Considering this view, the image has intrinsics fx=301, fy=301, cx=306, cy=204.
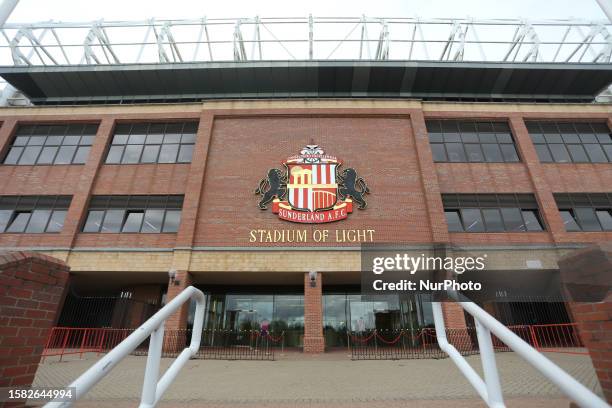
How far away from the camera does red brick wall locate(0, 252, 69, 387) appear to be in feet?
9.55

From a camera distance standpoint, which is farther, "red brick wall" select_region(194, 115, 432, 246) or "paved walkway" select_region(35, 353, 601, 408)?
"red brick wall" select_region(194, 115, 432, 246)

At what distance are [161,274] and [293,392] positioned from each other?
12900 mm

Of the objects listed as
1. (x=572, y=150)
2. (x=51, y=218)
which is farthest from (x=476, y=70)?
(x=51, y=218)

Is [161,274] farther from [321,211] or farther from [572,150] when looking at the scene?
[572,150]

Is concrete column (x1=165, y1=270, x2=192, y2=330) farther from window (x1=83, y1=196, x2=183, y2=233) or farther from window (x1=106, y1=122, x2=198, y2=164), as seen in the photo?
window (x1=106, y1=122, x2=198, y2=164)

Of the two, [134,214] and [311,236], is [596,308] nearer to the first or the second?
[311,236]

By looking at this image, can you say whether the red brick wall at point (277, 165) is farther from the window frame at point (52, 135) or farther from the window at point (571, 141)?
the window at point (571, 141)

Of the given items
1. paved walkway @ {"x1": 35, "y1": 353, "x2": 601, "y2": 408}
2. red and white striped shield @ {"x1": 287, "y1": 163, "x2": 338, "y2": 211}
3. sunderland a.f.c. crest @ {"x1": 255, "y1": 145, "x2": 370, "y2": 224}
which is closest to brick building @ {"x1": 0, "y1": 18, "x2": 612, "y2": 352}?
sunderland a.f.c. crest @ {"x1": 255, "y1": 145, "x2": 370, "y2": 224}

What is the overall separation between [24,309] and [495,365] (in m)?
4.47

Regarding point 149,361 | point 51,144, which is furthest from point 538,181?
point 51,144

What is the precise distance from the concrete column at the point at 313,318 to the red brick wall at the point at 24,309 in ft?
37.4

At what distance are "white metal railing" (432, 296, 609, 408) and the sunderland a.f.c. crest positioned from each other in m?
12.6

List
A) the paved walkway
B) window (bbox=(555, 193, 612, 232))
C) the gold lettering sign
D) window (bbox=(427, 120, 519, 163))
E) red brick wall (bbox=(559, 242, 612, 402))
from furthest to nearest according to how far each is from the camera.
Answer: window (bbox=(427, 120, 519, 163))
window (bbox=(555, 193, 612, 232))
the gold lettering sign
the paved walkway
red brick wall (bbox=(559, 242, 612, 402))

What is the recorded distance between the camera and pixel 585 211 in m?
16.7
